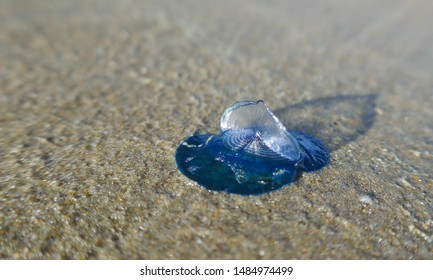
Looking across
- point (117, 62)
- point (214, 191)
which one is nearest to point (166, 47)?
point (117, 62)

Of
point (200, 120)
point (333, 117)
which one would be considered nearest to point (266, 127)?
point (200, 120)

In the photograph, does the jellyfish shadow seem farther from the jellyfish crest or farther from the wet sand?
the jellyfish crest

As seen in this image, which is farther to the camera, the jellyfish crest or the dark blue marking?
the jellyfish crest

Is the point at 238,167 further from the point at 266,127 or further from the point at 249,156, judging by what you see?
the point at 266,127

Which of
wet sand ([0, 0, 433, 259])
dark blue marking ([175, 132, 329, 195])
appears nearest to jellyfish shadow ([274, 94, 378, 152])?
wet sand ([0, 0, 433, 259])

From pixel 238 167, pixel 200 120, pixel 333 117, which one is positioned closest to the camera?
pixel 238 167
